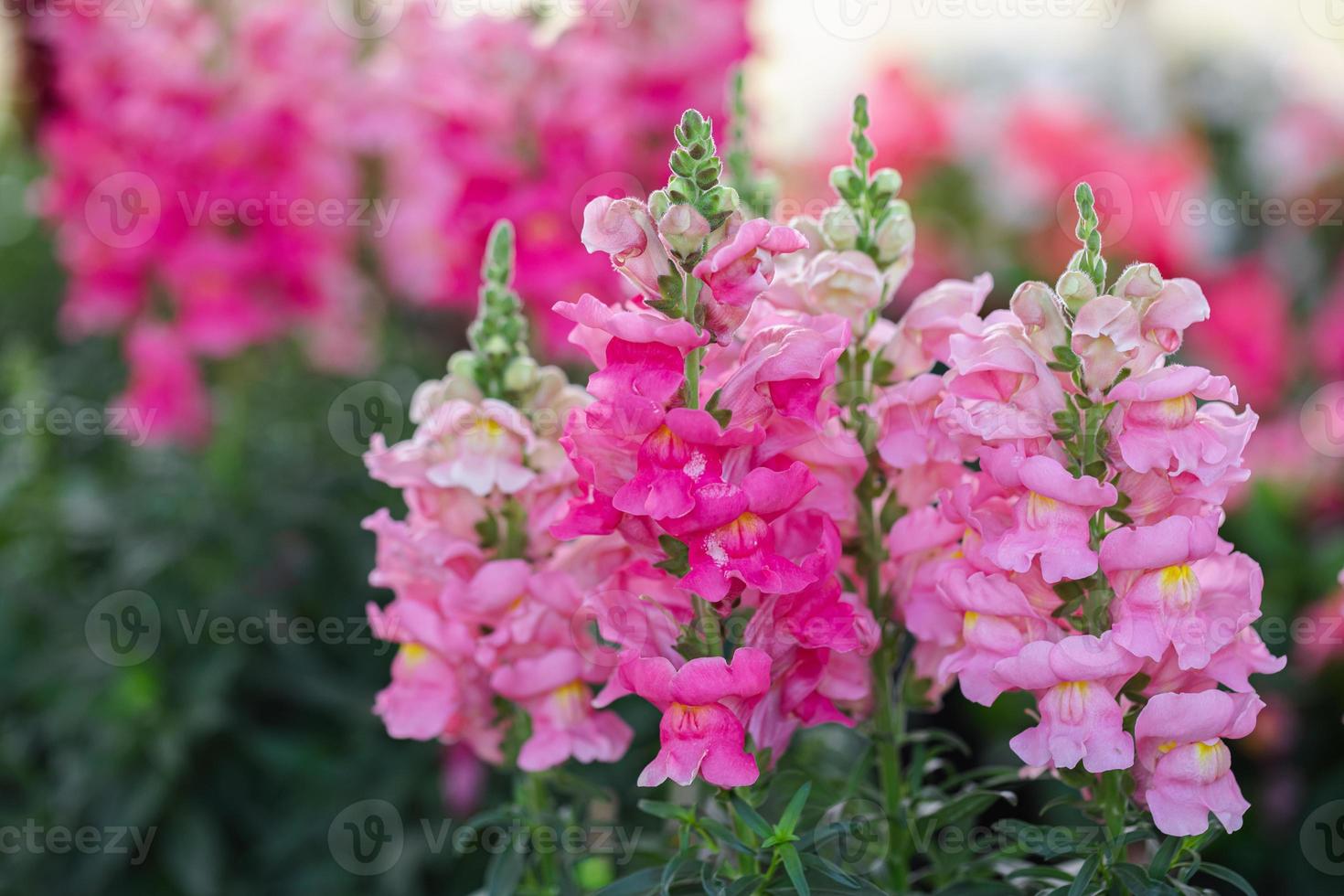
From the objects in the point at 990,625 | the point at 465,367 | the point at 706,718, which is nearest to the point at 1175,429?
→ the point at 990,625

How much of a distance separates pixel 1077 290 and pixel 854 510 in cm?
28

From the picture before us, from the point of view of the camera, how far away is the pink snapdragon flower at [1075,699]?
1004mm

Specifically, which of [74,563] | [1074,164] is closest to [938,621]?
[74,563]

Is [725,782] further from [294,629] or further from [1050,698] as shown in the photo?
[294,629]

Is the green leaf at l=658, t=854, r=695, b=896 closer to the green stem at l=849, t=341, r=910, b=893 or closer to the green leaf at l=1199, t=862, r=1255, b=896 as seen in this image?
the green stem at l=849, t=341, r=910, b=893

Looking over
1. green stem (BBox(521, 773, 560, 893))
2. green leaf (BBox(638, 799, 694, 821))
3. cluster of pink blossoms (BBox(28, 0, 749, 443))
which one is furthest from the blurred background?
green leaf (BBox(638, 799, 694, 821))

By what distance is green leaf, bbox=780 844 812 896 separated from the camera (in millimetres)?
996

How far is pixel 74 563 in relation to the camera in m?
2.66

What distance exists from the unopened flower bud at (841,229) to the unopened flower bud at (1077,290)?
0.22m

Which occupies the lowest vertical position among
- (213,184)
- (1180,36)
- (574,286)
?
(574,286)

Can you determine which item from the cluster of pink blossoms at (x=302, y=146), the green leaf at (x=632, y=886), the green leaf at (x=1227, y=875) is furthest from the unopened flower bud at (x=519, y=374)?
the cluster of pink blossoms at (x=302, y=146)

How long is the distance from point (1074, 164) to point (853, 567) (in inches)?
109

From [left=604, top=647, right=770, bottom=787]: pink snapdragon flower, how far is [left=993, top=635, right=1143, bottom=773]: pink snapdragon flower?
7.9 inches

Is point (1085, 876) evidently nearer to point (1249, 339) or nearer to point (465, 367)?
point (465, 367)
